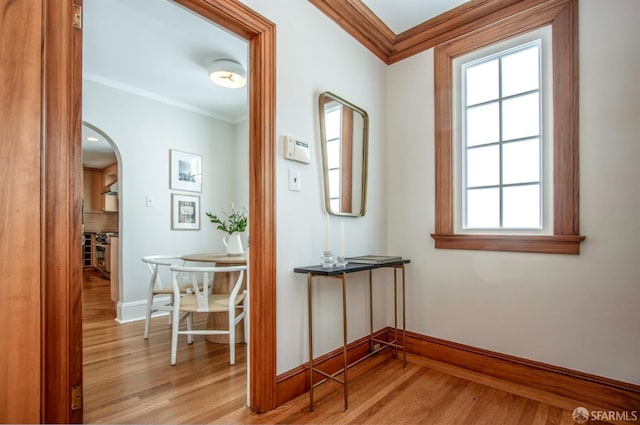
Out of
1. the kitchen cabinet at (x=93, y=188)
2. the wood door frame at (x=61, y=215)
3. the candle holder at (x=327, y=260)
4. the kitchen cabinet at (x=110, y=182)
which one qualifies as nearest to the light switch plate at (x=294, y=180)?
the candle holder at (x=327, y=260)

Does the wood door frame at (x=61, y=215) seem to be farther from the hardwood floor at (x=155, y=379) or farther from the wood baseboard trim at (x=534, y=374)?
the wood baseboard trim at (x=534, y=374)

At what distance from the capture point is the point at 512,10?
2084mm

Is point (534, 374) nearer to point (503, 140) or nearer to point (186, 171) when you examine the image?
point (503, 140)

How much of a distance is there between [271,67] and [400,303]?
6.55 feet

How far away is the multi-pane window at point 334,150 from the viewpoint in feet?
6.93

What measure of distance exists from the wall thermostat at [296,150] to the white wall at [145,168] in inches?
99.0

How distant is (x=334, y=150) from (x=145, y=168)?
2.56 meters

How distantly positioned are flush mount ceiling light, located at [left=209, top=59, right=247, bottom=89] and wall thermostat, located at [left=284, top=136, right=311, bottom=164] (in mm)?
1595

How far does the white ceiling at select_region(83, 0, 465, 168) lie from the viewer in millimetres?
2232

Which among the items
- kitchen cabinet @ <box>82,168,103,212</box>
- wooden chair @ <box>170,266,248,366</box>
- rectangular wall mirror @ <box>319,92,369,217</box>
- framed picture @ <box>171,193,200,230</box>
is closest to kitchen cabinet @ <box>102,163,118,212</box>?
kitchen cabinet @ <box>82,168,103,212</box>

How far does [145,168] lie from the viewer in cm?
362

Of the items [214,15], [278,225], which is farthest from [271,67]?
[278,225]

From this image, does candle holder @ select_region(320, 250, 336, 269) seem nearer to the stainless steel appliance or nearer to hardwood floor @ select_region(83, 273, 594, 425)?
hardwood floor @ select_region(83, 273, 594, 425)

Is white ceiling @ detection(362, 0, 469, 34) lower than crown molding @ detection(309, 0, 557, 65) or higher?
higher
